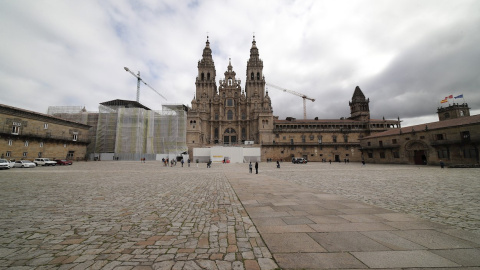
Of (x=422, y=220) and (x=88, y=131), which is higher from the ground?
(x=88, y=131)

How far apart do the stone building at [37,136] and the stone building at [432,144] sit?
213 feet

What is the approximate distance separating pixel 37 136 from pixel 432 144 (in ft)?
219

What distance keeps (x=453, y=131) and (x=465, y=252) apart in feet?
124

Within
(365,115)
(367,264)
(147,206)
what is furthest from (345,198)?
(365,115)

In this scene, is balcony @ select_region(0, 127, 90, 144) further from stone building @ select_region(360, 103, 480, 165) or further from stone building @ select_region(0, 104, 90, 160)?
stone building @ select_region(360, 103, 480, 165)

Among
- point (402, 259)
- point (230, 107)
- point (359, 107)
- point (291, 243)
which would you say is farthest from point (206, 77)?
point (402, 259)

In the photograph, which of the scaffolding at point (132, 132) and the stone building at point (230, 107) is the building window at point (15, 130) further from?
the stone building at point (230, 107)

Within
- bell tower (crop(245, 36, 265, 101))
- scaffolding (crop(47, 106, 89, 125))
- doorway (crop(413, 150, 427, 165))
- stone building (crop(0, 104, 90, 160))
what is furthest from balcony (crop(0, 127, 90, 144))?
doorway (crop(413, 150, 427, 165))

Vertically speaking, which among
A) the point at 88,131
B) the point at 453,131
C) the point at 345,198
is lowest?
the point at 345,198

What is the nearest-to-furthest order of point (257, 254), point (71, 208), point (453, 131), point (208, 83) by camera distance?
point (257, 254)
point (71, 208)
point (453, 131)
point (208, 83)

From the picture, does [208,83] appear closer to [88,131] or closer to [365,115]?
[88,131]

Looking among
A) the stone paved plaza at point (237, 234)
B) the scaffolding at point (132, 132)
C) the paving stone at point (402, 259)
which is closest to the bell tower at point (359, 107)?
the scaffolding at point (132, 132)

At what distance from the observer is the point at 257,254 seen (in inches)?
123

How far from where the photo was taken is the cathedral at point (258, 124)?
5262cm
